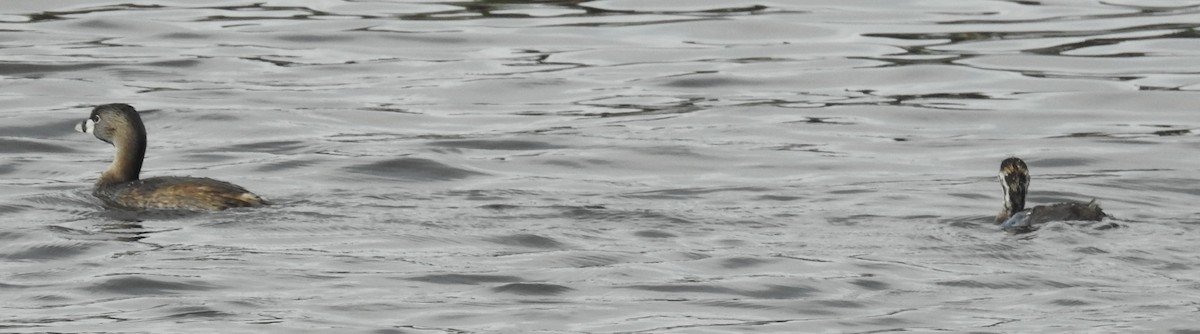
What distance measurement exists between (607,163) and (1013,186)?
3888mm

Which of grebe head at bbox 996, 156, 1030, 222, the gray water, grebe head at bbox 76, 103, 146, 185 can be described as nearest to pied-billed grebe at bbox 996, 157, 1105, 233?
grebe head at bbox 996, 156, 1030, 222

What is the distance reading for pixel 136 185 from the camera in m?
15.5

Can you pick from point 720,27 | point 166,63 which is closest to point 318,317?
point 166,63

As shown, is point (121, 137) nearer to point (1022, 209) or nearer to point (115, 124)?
point (115, 124)

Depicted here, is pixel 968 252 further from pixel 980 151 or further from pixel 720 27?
pixel 720 27

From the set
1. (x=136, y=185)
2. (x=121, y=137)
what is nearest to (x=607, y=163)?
(x=121, y=137)

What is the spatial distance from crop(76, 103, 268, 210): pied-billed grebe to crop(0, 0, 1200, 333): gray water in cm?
21

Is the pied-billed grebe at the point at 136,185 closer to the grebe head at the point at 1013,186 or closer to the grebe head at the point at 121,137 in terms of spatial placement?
the grebe head at the point at 121,137

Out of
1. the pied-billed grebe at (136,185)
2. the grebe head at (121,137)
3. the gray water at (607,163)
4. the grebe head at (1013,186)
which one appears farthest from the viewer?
the grebe head at (121,137)

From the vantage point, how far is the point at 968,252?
13.4 meters

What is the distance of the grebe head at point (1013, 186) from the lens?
48.2 ft

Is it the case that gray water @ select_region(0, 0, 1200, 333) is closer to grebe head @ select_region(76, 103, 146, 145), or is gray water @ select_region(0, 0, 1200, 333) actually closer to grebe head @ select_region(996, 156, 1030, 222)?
grebe head @ select_region(996, 156, 1030, 222)

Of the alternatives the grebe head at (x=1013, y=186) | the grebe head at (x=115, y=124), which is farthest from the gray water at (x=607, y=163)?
the grebe head at (x=115, y=124)

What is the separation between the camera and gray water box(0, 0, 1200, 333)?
11953mm
